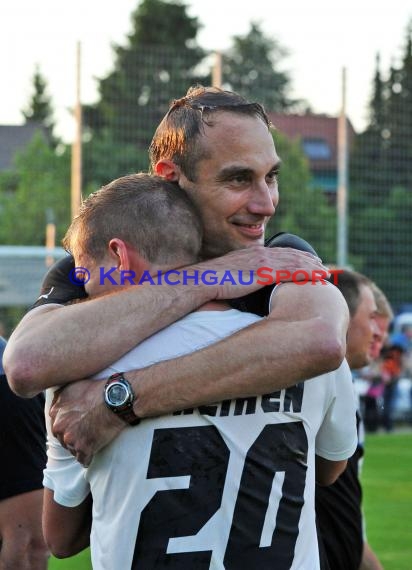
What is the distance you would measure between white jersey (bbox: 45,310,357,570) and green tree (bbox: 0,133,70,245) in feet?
83.7

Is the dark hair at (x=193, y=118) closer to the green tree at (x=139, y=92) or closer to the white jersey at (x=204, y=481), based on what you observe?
Result: the white jersey at (x=204, y=481)

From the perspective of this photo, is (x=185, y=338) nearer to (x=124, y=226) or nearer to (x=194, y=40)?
(x=124, y=226)

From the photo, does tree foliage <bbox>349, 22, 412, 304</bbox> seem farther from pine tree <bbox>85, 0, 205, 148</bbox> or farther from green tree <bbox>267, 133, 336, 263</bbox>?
pine tree <bbox>85, 0, 205, 148</bbox>

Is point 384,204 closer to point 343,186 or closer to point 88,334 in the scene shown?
point 343,186

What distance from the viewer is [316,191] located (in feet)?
76.2

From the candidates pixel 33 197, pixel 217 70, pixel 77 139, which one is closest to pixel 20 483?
pixel 77 139

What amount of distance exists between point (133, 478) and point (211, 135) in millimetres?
1028

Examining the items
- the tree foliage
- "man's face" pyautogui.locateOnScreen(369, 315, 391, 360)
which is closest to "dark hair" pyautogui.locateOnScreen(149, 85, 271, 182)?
"man's face" pyautogui.locateOnScreen(369, 315, 391, 360)

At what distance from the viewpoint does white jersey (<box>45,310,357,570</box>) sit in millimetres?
2486

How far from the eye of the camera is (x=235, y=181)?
3008 mm

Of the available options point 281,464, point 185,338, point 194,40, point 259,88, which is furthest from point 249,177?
point 194,40

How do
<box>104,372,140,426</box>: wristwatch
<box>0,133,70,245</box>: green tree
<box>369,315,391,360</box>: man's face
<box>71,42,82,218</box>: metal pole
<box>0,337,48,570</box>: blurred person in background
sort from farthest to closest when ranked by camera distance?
<box>0,133,70,245</box>: green tree
<box>71,42,82,218</box>: metal pole
<box>369,315,391,360</box>: man's face
<box>0,337,48,570</box>: blurred person in background
<box>104,372,140,426</box>: wristwatch

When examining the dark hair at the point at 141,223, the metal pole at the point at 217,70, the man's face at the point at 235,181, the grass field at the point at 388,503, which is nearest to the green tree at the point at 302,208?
the metal pole at the point at 217,70

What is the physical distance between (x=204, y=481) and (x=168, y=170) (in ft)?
3.35
